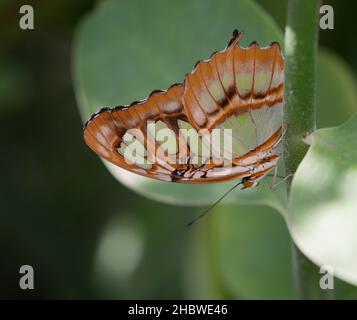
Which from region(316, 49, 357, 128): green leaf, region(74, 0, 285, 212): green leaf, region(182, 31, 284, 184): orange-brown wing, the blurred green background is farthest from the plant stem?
the blurred green background

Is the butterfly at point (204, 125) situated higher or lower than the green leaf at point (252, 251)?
higher

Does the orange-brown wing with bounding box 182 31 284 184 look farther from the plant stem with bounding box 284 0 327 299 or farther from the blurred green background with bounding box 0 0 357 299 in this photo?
the blurred green background with bounding box 0 0 357 299

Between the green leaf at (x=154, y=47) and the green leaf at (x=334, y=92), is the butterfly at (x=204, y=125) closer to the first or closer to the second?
the green leaf at (x=154, y=47)

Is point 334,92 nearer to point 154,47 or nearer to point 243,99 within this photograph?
point 154,47

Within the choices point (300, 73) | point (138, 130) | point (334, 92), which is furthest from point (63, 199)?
point (300, 73)

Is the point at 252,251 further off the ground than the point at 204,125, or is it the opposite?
the point at 204,125

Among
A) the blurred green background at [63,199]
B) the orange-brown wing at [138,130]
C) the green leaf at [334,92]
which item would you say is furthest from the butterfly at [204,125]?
the blurred green background at [63,199]
